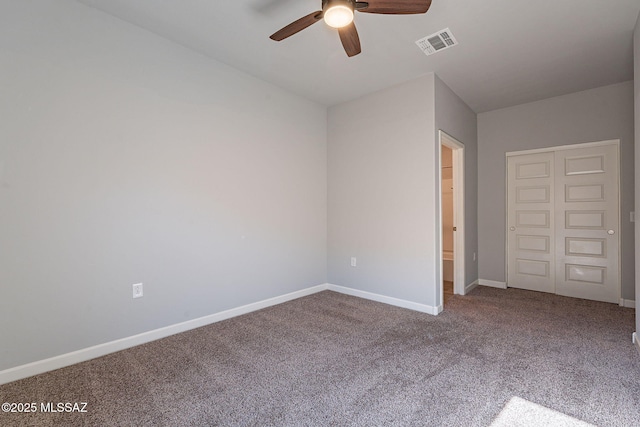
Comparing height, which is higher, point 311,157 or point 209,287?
point 311,157

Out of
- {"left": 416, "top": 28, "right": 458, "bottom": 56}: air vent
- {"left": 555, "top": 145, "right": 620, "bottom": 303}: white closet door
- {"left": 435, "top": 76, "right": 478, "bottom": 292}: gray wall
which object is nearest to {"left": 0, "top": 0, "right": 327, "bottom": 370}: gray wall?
{"left": 416, "top": 28, "right": 458, "bottom": 56}: air vent

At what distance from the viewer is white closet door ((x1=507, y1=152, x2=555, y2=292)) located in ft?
13.6

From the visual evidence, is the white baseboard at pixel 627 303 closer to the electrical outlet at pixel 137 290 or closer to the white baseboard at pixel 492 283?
the white baseboard at pixel 492 283

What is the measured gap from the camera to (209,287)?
3010mm

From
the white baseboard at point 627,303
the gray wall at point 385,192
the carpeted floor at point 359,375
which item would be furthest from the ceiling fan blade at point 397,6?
the white baseboard at point 627,303

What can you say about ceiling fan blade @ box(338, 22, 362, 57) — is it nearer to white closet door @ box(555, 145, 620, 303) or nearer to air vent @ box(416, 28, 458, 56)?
air vent @ box(416, 28, 458, 56)

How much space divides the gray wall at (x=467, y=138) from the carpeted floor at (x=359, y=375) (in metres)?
1.37

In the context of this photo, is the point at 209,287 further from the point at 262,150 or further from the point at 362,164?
the point at 362,164

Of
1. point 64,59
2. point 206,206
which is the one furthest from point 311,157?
point 64,59

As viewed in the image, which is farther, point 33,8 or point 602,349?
point 602,349

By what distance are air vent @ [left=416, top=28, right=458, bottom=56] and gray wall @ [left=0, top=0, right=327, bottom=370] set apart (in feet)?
5.79

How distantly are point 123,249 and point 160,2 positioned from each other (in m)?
1.94

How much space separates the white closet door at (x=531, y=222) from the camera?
4.14 metres

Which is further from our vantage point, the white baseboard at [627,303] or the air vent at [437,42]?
the white baseboard at [627,303]
